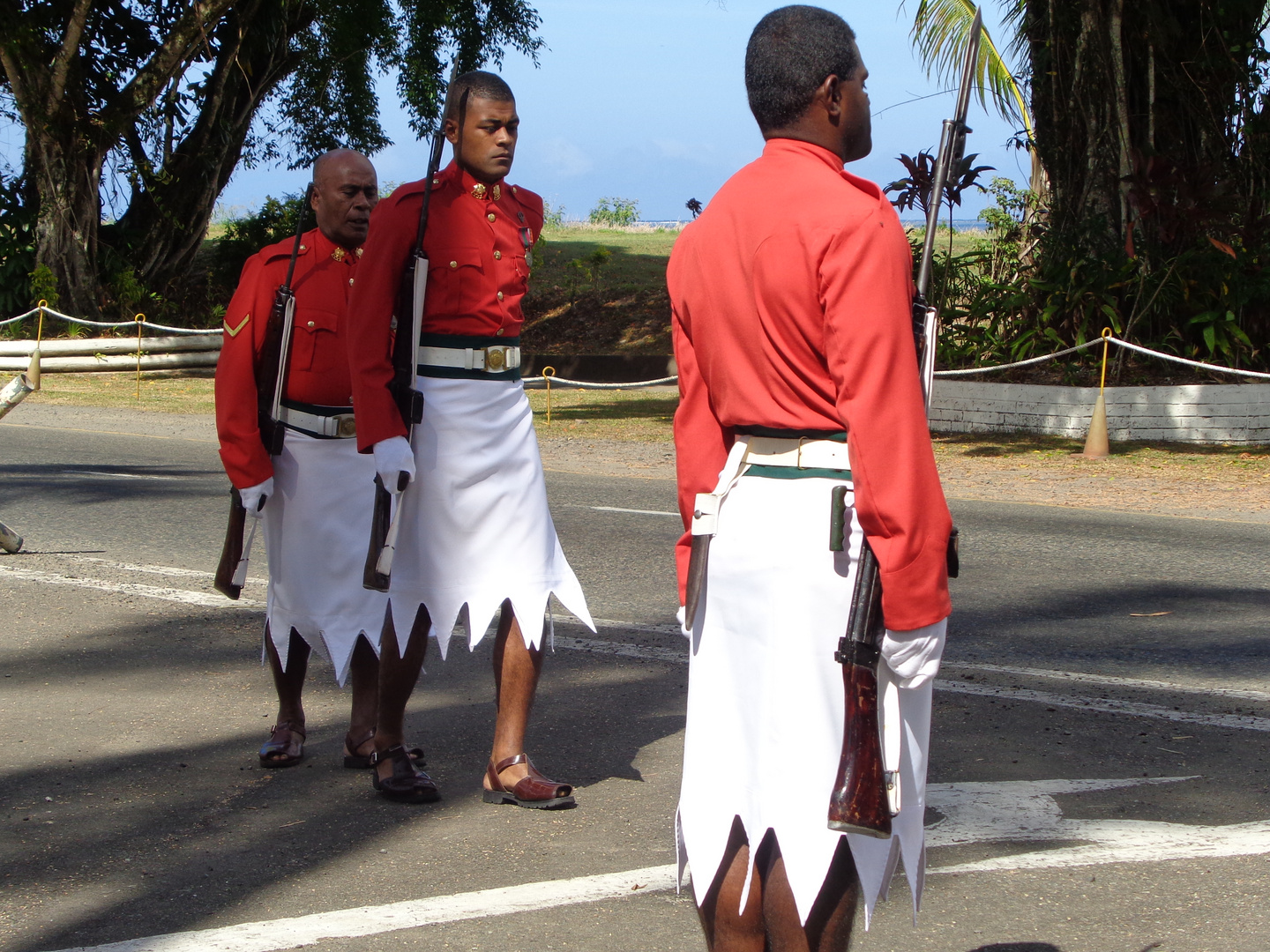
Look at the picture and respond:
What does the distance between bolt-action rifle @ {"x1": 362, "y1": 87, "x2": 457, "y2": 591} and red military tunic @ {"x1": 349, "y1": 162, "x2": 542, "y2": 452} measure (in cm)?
3

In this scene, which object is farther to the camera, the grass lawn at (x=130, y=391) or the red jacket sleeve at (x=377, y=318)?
the grass lawn at (x=130, y=391)

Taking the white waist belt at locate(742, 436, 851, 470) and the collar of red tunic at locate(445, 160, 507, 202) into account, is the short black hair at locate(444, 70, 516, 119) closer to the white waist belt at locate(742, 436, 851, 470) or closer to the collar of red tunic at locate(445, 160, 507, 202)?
the collar of red tunic at locate(445, 160, 507, 202)

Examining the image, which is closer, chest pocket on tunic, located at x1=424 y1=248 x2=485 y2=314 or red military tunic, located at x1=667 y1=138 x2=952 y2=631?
red military tunic, located at x1=667 y1=138 x2=952 y2=631

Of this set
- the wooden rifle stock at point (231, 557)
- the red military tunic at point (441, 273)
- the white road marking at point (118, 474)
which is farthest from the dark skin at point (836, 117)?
the white road marking at point (118, 474)

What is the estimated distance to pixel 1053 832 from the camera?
162 inches

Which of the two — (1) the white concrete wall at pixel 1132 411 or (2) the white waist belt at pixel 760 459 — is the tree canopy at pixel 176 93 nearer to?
(1) the white concrete wall at pixel 1132 411

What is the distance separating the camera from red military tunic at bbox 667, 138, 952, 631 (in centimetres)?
244

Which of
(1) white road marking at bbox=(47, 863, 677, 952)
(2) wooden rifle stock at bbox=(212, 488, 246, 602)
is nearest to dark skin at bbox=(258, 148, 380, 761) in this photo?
(2) wooden rifle stock at bbox=(212, 488, 246, 602)

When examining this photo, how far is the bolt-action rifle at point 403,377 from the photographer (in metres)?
4.31

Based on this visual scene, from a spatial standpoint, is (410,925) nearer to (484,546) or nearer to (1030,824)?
(484,546)

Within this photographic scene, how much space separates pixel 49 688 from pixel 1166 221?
45.5 feet

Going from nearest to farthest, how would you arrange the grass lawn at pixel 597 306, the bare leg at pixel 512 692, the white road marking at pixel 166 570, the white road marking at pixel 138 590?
1. the bare leg at pixel 512 692
2. the white road marking at pixel 138 590
3. the white road marking at pixel 166 570
4. the grass lawn at pixel 597 306

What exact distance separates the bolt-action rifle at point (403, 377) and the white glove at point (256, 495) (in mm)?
576

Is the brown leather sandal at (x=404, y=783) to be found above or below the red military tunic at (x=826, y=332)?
below
